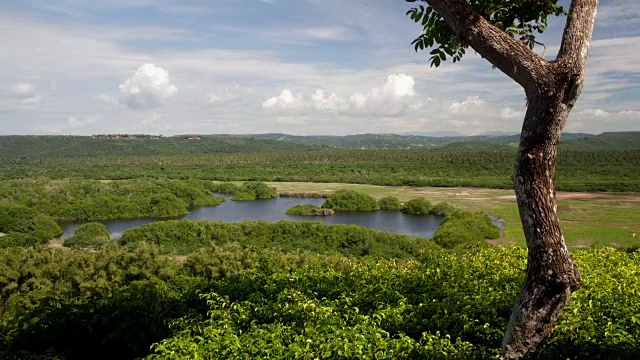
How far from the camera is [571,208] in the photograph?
58594 mm

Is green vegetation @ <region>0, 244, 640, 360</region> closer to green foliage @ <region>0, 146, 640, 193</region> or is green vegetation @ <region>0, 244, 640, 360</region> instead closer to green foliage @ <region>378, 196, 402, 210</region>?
green foliage @ <region>378, 196, 402, 210</region>

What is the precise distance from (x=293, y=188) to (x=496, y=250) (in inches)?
3231

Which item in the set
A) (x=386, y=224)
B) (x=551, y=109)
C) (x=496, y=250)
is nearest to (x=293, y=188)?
(x=386, y=224)

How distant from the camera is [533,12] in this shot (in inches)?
217

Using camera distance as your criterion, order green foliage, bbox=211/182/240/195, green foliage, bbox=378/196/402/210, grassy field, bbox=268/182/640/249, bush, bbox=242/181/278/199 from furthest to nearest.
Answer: green foliage, bbox=211/182/240/195 < bush, bbox=242/181/278/199 < green foliage, bbox=378/196/402/210 < grassy field, bbox=268/182/640/249

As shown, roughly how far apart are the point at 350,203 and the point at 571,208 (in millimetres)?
29470

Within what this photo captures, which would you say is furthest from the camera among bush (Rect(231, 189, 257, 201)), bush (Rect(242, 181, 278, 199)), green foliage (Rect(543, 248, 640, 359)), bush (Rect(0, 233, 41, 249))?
bush (Rect(242, 181, 278, 199))

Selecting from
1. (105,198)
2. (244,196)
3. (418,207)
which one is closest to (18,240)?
(105,198)

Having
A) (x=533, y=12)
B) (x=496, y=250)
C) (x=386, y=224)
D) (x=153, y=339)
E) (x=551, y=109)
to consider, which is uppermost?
(x=533, y=12)

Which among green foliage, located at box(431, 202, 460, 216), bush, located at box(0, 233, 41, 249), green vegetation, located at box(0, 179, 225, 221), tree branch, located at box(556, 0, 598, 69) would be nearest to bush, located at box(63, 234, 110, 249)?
bush, located at box(0, 233, 41, 249)

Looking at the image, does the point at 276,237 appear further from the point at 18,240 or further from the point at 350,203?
the point at 350,203

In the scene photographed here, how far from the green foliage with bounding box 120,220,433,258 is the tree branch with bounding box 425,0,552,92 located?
33306 mm

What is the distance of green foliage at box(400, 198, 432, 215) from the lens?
63.8m

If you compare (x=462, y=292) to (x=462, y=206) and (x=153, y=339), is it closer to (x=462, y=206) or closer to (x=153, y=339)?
(x=153, y=339)
